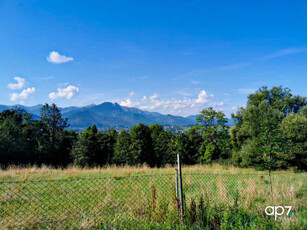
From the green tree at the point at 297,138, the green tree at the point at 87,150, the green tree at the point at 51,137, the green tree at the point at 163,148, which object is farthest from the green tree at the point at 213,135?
the green tree at the point at 51,137

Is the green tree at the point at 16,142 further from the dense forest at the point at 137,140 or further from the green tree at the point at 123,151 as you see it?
Result: the green tree at the point at 123,151

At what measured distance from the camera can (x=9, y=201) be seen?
5.03m

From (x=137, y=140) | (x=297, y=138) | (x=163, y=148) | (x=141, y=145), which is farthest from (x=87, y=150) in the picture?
(x=297, y=138)

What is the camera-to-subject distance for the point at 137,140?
31734 millimetres

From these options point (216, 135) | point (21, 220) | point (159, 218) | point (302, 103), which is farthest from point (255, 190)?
point (302, 103)

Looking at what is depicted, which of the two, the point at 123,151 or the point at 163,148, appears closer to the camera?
the point at 123,151

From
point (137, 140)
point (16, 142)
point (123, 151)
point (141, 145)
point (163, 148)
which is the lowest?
point (123, 151)

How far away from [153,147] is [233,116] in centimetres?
1397

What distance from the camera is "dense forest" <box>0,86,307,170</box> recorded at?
84.3 feet

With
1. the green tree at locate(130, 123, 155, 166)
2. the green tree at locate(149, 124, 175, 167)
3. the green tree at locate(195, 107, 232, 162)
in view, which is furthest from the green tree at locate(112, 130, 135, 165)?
the green tree at locate(195, 107, 232, 162)

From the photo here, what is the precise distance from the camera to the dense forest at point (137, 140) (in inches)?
1011

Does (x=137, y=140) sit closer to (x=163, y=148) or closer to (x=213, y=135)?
(x=163, y=148)

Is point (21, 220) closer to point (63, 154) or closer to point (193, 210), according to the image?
point (193, 210)

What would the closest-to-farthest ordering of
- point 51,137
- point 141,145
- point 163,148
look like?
point 141,145
point 51,137
point 163,148
